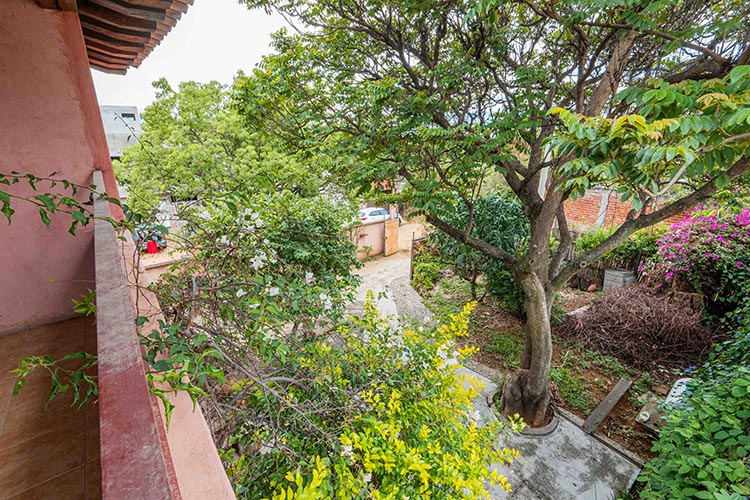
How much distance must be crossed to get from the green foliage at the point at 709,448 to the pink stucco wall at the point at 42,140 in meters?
3.91

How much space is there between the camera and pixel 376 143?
3.50m

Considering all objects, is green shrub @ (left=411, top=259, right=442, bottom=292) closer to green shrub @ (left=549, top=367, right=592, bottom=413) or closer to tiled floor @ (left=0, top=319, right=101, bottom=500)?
green shrub @ (left=549, top=367, right=592, bottom=413)

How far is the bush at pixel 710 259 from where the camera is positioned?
432 centimetres

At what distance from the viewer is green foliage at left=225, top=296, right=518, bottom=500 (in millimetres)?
1529

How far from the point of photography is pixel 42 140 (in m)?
2.05

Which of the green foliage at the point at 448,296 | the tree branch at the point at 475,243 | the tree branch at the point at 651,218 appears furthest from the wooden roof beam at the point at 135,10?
the green foliage at the point at 448,296

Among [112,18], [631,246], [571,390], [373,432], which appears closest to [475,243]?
[571,390]

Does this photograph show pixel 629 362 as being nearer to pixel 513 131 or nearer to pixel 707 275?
pixel 707 275

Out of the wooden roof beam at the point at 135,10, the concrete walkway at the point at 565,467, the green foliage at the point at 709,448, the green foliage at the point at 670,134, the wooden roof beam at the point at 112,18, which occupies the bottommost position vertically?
the concrete walkway at the point at 565,467

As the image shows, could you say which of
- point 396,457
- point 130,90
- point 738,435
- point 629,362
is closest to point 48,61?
point 396,457

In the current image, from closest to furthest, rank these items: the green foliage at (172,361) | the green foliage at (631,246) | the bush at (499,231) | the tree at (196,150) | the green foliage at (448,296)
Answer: the green foliage at (172,361)
the bush at (499,231)
the green foliage at (631,246)
the green foliage at (448,296)
the tree at (196,150)

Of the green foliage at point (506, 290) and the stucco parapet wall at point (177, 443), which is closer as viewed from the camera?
the stucco parapet wall at point (177, 443)

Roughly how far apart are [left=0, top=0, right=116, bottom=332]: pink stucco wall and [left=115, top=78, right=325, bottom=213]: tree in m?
5.54

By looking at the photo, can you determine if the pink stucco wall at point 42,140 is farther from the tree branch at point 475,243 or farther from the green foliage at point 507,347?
the green foliage at point 507,347
